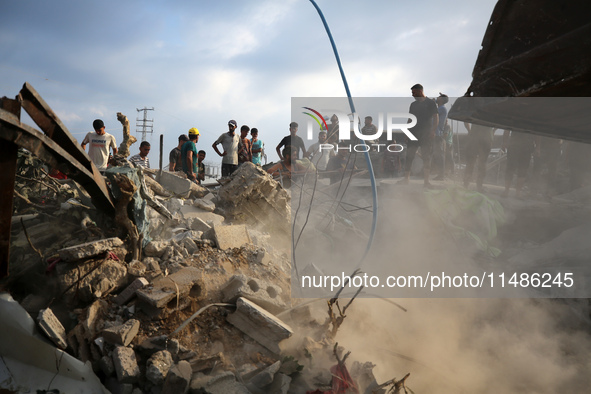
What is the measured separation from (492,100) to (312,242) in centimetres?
415

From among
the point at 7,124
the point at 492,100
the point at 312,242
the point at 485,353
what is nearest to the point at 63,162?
the point at 7,124

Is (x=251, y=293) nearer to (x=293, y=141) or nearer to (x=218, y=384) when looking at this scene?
(x=218, y=384)

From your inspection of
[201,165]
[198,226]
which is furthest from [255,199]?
[201,165]

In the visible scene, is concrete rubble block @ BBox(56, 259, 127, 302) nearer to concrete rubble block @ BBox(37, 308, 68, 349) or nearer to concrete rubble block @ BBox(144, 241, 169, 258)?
concrete rubble block @ BBox(37, 308, 68, 349)

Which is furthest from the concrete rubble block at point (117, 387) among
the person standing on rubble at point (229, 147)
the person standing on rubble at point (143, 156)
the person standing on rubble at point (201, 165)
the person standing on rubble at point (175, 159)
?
the person standing on rubble at point (201, 165)

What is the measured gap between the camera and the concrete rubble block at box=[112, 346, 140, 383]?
2.33 m

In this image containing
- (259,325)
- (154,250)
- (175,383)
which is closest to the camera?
(175,383)

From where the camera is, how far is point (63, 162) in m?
2.62

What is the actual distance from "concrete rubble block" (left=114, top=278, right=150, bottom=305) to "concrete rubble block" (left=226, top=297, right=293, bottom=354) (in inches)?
30.5

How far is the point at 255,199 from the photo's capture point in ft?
19.7

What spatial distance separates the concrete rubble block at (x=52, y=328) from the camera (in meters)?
2.40

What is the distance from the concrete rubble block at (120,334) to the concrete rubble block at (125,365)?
0.06 m

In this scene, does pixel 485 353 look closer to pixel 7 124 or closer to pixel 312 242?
pixel 312 242

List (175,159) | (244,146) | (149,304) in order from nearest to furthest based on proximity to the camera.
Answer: (149,304) → (244,146) → (175,159)
